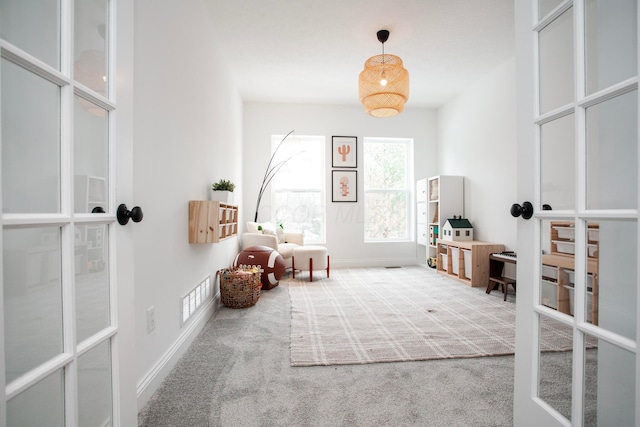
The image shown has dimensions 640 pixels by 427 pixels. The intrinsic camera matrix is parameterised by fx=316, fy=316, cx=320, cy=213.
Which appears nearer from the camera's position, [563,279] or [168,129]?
[563,279]

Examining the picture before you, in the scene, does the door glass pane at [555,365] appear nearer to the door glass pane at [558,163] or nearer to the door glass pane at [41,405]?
the door glass pane at [558,163]

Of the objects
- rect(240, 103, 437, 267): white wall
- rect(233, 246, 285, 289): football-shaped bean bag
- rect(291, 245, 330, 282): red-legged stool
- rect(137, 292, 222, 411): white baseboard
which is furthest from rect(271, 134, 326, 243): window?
rect(137, 292, 222, 411): white baseboard

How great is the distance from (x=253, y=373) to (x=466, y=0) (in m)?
3.25

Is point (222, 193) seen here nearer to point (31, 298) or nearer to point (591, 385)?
point (31, 298)

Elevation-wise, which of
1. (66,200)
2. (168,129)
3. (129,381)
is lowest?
(129,381)

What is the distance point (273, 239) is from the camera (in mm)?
3994

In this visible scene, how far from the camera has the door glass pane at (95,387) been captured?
80 cm

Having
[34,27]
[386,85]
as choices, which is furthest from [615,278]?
[386,85]


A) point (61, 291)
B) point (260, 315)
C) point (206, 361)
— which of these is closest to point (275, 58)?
point (260, 315)

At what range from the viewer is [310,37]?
3240 mm

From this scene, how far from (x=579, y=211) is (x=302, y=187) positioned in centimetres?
463

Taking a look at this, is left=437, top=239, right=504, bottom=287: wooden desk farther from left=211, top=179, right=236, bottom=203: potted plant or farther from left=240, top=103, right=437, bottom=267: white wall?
left=211, top=179, right=236, bottom=203: potted plant

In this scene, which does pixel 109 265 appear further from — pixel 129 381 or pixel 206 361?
pixel 206 361

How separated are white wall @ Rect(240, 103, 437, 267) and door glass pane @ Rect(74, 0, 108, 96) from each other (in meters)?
4.21
